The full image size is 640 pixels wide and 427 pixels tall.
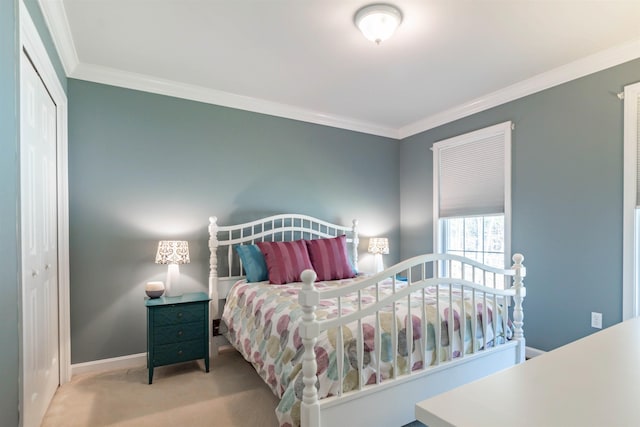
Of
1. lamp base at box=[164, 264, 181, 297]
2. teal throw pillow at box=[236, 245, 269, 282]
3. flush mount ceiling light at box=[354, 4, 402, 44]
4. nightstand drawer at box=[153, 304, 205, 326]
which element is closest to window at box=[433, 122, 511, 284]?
flush mount ceiling light at box=[354, 4, 402, 44]

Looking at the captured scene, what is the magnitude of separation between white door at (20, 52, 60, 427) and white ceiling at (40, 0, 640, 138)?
619mm

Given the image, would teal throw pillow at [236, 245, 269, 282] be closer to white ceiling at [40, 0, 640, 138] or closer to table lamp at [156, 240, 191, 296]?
table lamp at [156, 240, 191, 296]

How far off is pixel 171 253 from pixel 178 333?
25.4 inches

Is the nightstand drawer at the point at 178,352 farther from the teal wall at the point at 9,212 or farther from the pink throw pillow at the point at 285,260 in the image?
the teal wall at the point at 9,212

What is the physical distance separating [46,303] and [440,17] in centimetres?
318

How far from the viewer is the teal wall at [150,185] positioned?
9.19ft

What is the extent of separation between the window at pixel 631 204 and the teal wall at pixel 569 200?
4 cm

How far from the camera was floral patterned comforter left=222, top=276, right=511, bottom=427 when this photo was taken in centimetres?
161

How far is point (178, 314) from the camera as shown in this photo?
8.75ft

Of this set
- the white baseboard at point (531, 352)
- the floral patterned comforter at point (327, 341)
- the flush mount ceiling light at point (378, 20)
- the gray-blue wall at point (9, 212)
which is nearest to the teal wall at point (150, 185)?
the floral patterned comforter at point (327, 341)

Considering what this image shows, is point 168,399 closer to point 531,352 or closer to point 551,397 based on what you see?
point 551,397

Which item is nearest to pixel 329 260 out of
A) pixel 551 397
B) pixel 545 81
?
pixel 545 81

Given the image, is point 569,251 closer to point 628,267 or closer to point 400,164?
point 628,267

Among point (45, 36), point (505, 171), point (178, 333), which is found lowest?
point (178, 333)
